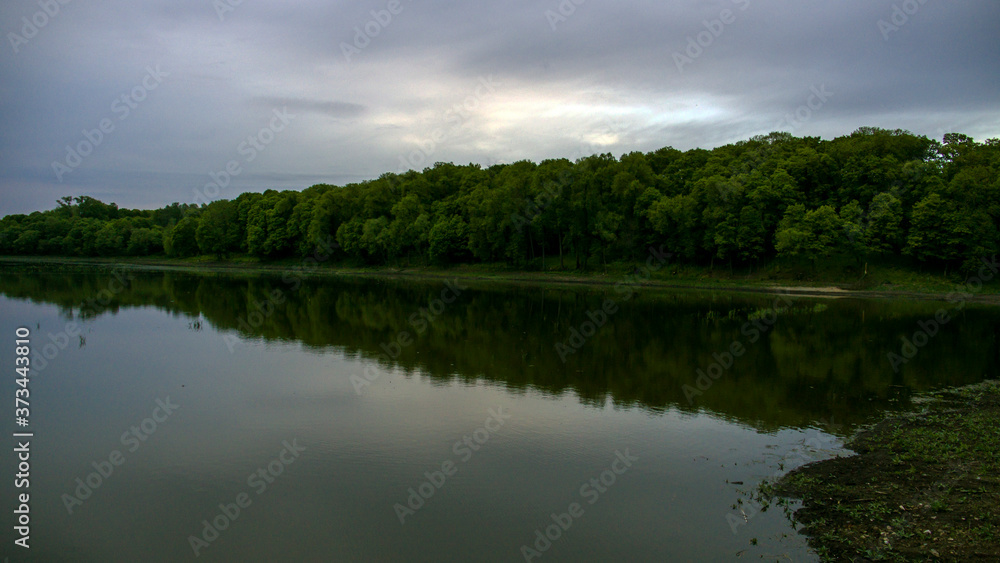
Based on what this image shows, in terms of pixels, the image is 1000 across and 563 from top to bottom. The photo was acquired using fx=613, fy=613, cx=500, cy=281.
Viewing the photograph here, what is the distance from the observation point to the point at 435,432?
43.4ft

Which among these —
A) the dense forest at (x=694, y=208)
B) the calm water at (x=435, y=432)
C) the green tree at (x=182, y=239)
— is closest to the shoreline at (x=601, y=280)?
the dense forest at (x=694, y=208)

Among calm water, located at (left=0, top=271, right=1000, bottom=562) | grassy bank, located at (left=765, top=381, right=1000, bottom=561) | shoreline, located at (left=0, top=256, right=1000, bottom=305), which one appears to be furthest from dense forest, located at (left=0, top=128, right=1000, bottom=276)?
grassy bank, located at (left=765, top=381, right=1000, bottom=561)

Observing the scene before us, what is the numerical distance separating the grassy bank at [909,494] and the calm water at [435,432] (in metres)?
0.62

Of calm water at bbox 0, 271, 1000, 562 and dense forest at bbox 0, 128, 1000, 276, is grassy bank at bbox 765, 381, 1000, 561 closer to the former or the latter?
calm water at bbox 0, 271, 1000, 562

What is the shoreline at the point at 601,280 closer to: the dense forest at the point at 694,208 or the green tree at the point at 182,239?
the dense forest at the point at 694,208

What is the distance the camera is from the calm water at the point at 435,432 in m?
8.72

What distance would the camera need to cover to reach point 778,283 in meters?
56.1

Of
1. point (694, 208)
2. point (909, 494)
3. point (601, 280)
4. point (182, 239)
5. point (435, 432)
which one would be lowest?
point (435, 432)

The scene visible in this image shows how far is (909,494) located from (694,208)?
53509 mm

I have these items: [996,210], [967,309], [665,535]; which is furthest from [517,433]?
[996,210]

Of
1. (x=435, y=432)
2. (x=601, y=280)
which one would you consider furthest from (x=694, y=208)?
(x=435, y=432)

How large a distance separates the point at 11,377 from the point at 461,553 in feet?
53.1

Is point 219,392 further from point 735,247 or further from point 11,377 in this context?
point 735,247

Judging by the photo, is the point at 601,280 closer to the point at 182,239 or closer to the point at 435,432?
the point at 435,432
